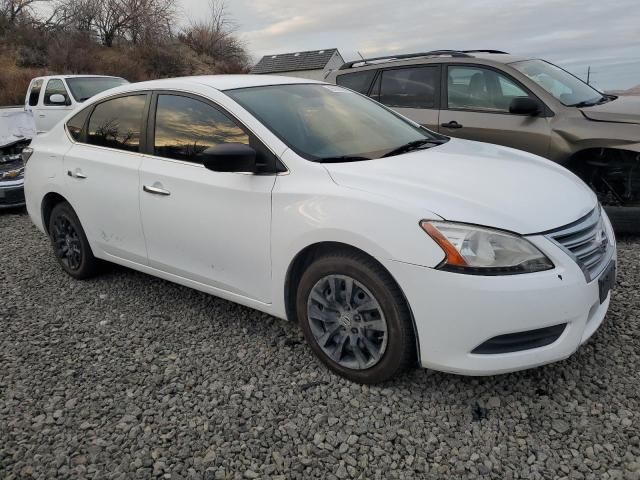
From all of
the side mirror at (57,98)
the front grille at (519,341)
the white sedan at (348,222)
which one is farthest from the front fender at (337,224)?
the side mirror at (57,98)

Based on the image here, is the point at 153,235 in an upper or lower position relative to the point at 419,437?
upper

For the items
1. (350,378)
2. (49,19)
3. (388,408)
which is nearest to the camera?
(388,408)

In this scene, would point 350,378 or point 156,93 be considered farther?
point 156,93

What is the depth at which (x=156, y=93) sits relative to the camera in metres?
3.72

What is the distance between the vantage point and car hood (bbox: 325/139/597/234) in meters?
2.48

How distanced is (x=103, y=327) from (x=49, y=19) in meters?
32.1

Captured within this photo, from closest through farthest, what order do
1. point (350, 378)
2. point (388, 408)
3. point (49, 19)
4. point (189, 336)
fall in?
point (388, 408) < point (350, 378) < point (189, 336) < point (49, 19)

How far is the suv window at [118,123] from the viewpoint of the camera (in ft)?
12.4

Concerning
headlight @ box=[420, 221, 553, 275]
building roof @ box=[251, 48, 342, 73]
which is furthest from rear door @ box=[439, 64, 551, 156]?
building roof @ box=[251, 48, 342, 73]

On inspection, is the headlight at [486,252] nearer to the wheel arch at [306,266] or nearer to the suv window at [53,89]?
the wheel arch at [306,266]

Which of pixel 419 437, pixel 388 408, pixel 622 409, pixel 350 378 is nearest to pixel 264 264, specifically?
pixel 350 378

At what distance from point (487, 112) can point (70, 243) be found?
4033 mm

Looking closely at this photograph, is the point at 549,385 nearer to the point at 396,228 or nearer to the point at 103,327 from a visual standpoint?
the point at 396,228

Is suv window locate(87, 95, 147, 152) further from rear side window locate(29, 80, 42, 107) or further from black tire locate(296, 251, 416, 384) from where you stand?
rear side window locate(29, 80, 42, 107)
